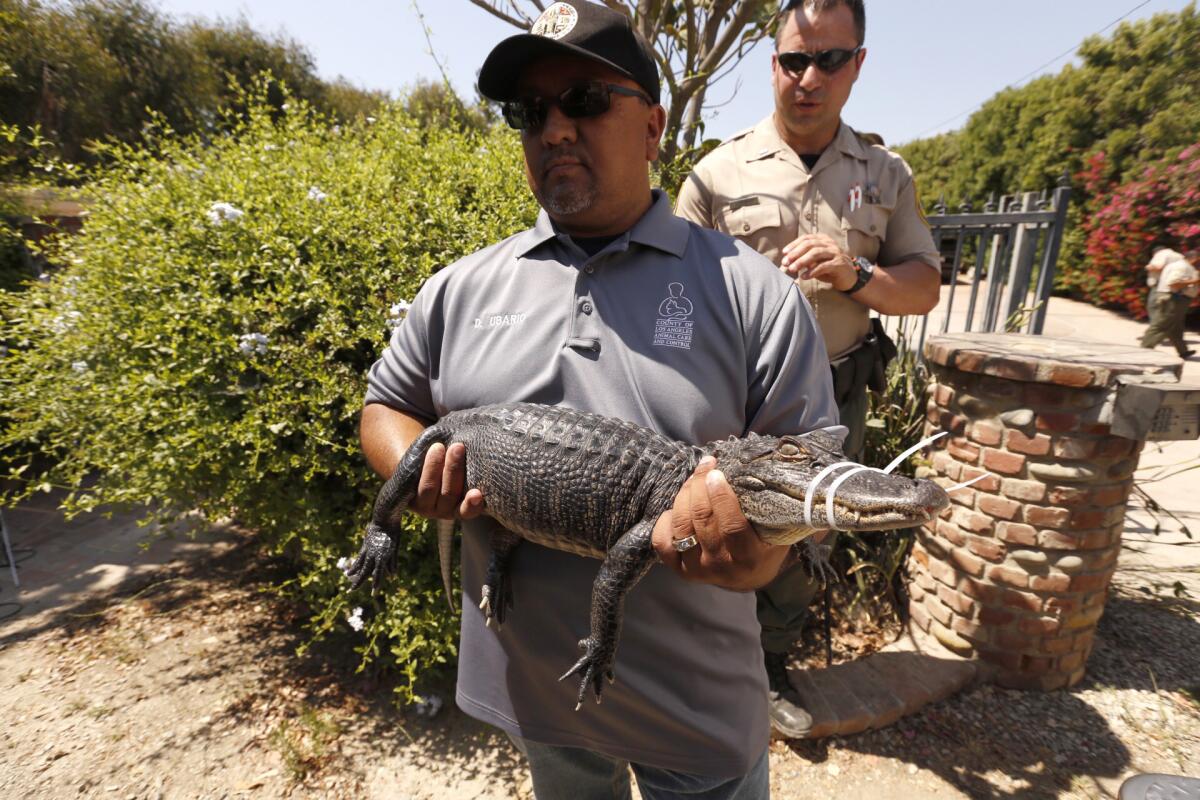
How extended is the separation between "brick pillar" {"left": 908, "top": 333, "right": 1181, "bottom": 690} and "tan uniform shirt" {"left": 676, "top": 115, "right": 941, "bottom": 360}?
3.31 feet

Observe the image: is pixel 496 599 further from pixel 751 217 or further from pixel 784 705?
pixel 784 705

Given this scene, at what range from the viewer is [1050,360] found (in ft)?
9.93

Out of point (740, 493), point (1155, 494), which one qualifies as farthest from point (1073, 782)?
point (1155, 494)

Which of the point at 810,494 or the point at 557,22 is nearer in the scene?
the point at 810,494

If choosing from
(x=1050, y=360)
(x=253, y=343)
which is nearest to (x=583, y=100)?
(x=253, y=343)

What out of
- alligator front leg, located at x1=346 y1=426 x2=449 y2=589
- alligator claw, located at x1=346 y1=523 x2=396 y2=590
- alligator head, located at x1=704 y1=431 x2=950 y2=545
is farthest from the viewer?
alligator claw, located at x1=346 y1=523 x2=396 y2=590

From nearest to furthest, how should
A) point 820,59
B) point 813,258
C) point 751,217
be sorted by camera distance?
point 813,258 < point 820,59 < point 751,217

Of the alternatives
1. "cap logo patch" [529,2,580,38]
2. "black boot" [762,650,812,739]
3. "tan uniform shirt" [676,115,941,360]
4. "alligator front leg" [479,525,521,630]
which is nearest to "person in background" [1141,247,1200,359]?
"tan uniform shirt" [676,115,941,360]

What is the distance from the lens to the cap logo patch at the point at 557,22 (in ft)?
4.82

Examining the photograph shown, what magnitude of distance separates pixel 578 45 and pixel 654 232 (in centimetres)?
50

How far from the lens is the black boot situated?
10.2 ft

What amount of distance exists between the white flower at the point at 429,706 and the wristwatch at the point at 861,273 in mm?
3244

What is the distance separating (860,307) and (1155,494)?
5.19 metres

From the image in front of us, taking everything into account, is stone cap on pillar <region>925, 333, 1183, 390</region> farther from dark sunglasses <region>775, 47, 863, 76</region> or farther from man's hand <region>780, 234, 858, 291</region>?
dark sunglasses <region>775, 47, 863, 76</region>
